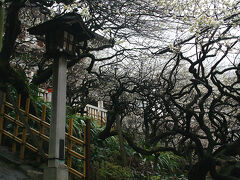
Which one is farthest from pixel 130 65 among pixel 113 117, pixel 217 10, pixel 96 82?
pixel 217 10

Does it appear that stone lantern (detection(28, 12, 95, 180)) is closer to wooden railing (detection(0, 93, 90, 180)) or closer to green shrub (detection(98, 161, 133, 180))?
wooden railing (detection(0, 93, 90, 180))

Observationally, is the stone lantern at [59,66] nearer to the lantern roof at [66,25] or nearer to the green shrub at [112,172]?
the lantern roof at [66,25]

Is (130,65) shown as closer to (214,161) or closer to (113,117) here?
(113,117)

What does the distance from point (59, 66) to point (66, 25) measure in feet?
2.54

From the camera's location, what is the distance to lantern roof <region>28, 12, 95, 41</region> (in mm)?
4731

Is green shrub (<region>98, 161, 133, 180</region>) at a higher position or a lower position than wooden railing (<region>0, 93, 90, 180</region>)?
lower

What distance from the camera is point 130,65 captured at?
11641mm

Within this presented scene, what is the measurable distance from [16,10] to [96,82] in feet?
23.3

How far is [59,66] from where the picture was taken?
4.69 metres

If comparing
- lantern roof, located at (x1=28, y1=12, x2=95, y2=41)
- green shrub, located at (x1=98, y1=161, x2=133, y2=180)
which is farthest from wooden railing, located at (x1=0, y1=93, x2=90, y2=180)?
lantern roof, located at (x1=28, y1=12, x2=95, y2=41)

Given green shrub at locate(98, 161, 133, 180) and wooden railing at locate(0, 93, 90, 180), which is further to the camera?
green shrub at locate(98, 161, 133, 180)

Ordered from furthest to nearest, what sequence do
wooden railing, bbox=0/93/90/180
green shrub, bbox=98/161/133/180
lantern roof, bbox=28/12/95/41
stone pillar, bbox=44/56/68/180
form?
green shrub, bbox=98/161/133/180, wooden railing, bbox=0/93/90/180, lantern roof, bbox=28/12/95/41, stone pillar, bbox=44/56/68/180

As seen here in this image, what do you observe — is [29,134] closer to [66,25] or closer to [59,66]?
[59,66]

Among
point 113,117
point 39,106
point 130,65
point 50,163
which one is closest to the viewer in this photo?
point 50,163
